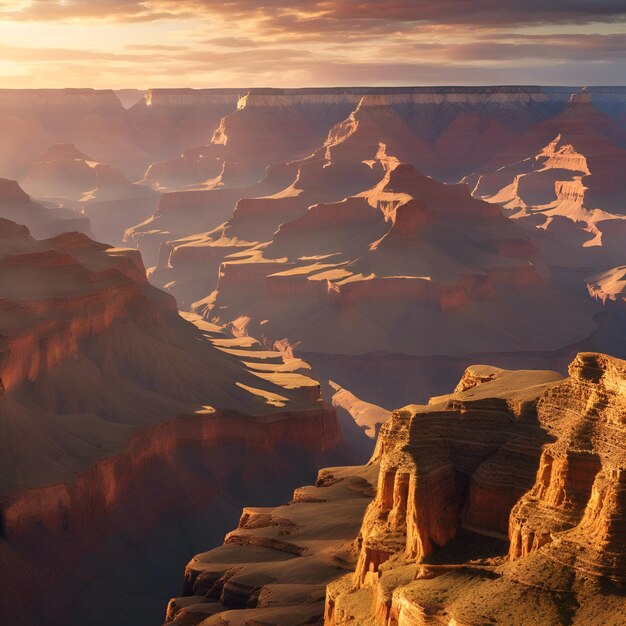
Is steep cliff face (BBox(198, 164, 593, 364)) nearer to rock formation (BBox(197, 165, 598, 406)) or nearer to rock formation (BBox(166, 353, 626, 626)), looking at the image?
rock formation (BBox(197, 165, 598, 406))

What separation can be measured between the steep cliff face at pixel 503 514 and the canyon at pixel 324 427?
101mm

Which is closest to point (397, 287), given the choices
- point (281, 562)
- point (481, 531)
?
point (281, 562)

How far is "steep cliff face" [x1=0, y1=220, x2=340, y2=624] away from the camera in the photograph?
69.2m

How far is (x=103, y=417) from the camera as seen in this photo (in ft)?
280

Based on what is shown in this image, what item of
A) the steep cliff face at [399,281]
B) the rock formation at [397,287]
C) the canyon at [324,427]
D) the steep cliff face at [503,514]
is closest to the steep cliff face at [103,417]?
the canyon at [324,427]

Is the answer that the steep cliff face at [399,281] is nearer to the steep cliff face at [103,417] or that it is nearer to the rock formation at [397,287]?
the rock formation at [397,287]

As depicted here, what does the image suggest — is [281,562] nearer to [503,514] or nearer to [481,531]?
[481,531]

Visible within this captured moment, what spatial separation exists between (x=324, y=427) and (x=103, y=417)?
18.2 meters

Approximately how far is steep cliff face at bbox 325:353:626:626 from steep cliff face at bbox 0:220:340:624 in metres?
25.4

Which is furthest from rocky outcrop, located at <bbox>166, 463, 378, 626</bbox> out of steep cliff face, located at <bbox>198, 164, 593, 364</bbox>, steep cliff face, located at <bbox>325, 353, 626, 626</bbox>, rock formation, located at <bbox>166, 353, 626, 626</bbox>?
steep cliff face, located at <bbox>198, 164, 593, 364</bbox>

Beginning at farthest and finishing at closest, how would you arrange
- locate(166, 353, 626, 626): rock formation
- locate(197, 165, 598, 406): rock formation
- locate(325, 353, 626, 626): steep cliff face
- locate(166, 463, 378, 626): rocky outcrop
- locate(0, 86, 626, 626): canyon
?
locate(197, 165, 598, 406): rock formation
locate(166, 463, 378, 626): rocky outcrop
locate(0, 86, 626, 626): canyon
locate(166, 353, 626, 626): rock formation
locate(325, 353, 626, 626): steep cliff face

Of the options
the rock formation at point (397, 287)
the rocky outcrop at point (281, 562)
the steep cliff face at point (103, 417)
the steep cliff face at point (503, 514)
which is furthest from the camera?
the rock formation at point (397, 287)

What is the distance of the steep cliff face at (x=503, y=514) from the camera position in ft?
119

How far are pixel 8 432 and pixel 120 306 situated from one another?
94.7 ft
